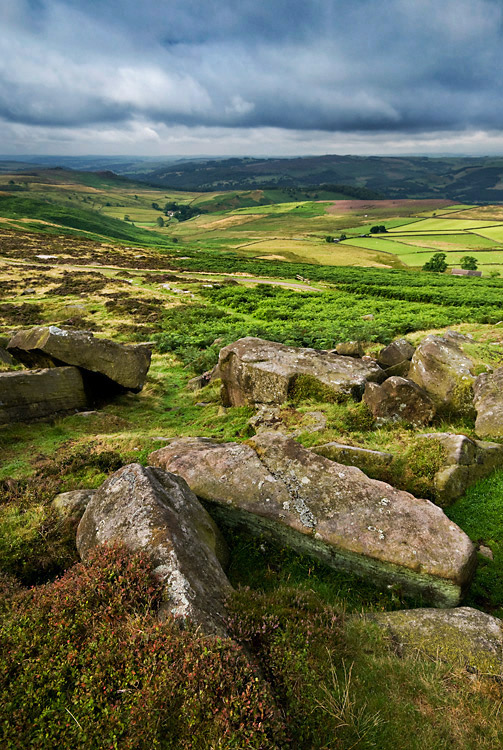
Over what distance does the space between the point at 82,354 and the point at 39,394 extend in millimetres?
2917

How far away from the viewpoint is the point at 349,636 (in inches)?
225

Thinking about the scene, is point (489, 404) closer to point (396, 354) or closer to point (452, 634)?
point (452, 634)

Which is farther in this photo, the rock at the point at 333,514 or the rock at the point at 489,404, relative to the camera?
the rock at the point at 489,404

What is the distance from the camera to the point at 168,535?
20.7 ft

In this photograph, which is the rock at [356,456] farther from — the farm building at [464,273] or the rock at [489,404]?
the farm building at [464,273]

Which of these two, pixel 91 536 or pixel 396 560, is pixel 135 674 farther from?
pixel 396 560

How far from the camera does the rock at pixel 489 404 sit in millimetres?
11828

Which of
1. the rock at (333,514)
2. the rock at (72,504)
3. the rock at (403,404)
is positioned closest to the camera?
the rock at (333,514)

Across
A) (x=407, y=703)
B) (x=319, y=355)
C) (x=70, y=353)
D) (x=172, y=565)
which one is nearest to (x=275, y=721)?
(x=407, y=703)

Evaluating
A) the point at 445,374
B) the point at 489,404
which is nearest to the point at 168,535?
the point at 489,404

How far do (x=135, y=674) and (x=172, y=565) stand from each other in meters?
1.72

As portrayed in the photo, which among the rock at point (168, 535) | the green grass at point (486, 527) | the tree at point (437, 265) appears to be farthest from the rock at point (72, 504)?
the tree at point (437, 265)

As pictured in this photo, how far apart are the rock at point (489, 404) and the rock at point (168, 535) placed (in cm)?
933

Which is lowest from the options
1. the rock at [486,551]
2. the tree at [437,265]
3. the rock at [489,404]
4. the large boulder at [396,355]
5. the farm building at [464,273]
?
the farm building at [464,273]
